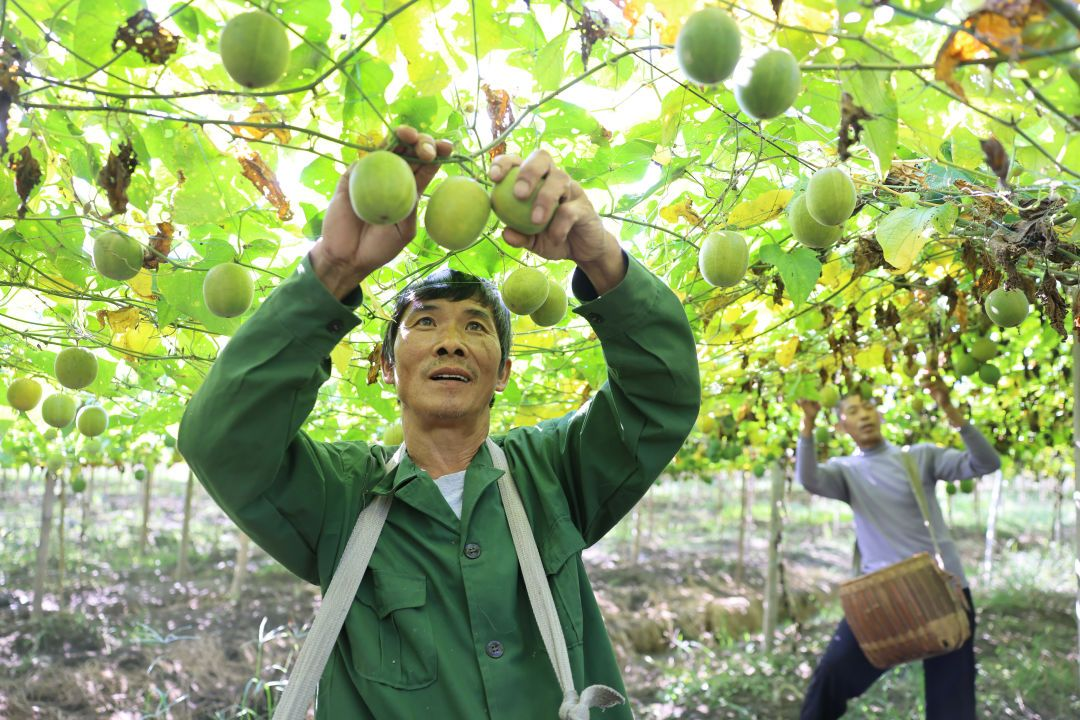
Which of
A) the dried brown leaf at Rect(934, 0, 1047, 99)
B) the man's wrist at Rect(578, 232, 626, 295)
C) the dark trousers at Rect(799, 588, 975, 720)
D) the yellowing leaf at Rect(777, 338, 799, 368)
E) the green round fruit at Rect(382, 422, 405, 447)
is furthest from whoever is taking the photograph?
the dark trousers at Rect(799, 588, 975, 720)

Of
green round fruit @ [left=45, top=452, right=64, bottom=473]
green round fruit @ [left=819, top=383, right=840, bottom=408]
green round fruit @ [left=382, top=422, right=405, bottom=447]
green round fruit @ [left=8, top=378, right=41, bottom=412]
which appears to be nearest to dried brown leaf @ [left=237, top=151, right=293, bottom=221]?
green round fruit @ [left=382, top=422, right=405, bottom=447]

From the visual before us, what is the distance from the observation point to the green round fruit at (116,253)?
178 cm

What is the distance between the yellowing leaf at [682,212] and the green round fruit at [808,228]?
41 cm

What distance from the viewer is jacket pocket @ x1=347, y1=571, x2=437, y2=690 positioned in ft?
5.10

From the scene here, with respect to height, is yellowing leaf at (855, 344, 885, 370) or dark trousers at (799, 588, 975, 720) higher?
yellowing leaf at (855, 344, 885, 370)

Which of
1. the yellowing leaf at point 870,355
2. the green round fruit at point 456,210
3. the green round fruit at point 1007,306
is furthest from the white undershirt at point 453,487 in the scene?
the yellowing leaf at point 870,355

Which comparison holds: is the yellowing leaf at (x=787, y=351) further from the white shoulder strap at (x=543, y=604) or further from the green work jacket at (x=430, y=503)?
the white shoulder strap at (x=543, y=604)

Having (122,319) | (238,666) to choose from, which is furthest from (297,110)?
(238,666)

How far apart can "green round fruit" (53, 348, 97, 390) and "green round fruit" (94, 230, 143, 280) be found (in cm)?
79

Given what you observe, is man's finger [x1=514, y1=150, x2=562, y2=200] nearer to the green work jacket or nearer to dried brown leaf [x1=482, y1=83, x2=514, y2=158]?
the green work jacket

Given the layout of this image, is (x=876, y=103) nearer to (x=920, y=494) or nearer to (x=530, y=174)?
(x=530, y=174)

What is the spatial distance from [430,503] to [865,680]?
3.70m

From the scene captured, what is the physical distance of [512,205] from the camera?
49.1 inches

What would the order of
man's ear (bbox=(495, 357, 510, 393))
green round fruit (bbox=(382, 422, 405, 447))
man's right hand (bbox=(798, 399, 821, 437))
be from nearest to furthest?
1. man's ear (bbox=(495, 357, 510, 393))
2. green round fruit (bbox=(382, 422, 405, 447))
3. man's right hand (bbox=(798, 399, 821, 437))
